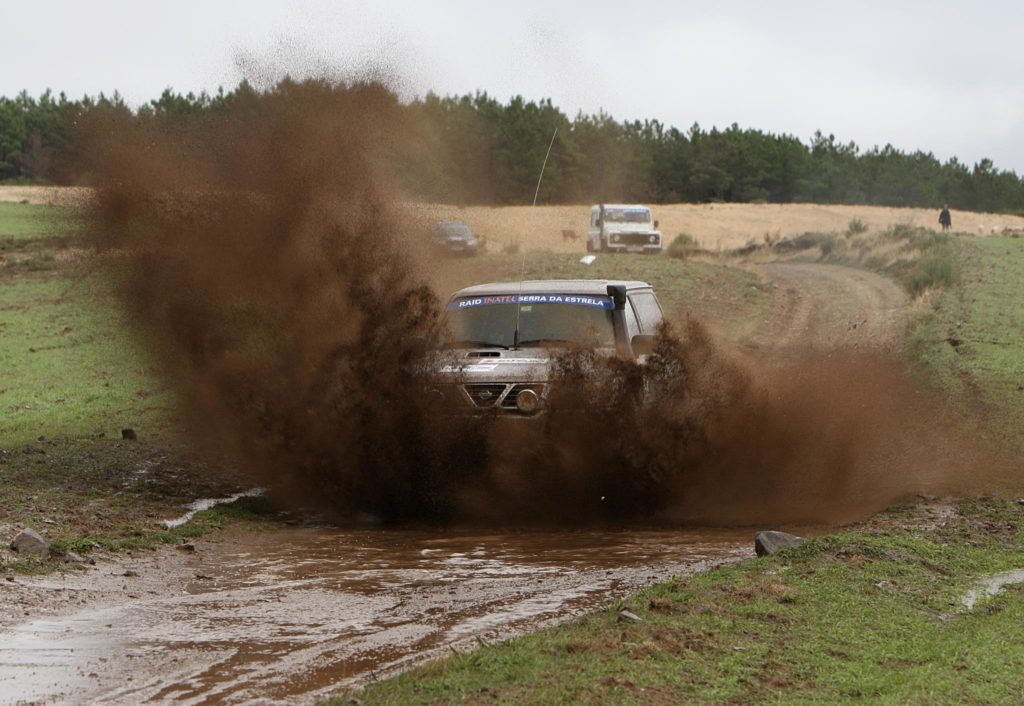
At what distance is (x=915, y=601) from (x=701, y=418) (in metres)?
3.49

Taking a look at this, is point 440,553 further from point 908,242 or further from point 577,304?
point 908,242

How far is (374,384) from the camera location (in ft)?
33.1

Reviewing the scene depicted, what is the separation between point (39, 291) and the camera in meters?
29.8

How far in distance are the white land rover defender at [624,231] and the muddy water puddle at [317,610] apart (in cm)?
3397

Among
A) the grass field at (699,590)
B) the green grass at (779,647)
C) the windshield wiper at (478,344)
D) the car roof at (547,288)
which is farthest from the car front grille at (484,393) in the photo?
the green grass at (779,647)

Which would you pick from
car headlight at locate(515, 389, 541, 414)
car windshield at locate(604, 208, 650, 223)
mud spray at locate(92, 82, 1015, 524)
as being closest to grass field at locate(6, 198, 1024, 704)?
mud spray at locate(92, 82, 1015, 524)

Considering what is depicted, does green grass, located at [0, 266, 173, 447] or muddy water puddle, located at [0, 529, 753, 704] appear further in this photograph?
green grass, located at [0, 266, 173, 447]

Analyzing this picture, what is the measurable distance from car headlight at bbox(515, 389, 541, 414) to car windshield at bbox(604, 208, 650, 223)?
34.8 metres

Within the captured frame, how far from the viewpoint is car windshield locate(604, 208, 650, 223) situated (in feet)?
145

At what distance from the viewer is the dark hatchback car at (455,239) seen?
1534 centimetres

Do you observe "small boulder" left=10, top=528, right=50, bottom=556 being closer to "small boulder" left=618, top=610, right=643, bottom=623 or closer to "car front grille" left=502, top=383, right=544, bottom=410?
"car front grille" left=502, top=383, right=544, bottom=410

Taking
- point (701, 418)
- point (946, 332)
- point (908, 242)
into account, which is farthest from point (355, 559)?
point (908, 242)

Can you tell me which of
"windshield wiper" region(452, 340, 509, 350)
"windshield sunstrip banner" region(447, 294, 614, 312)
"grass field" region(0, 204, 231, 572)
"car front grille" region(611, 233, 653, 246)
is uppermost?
"car front grille" region(611, 233, 653, 246)

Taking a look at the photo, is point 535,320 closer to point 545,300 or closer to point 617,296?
point 545,300
